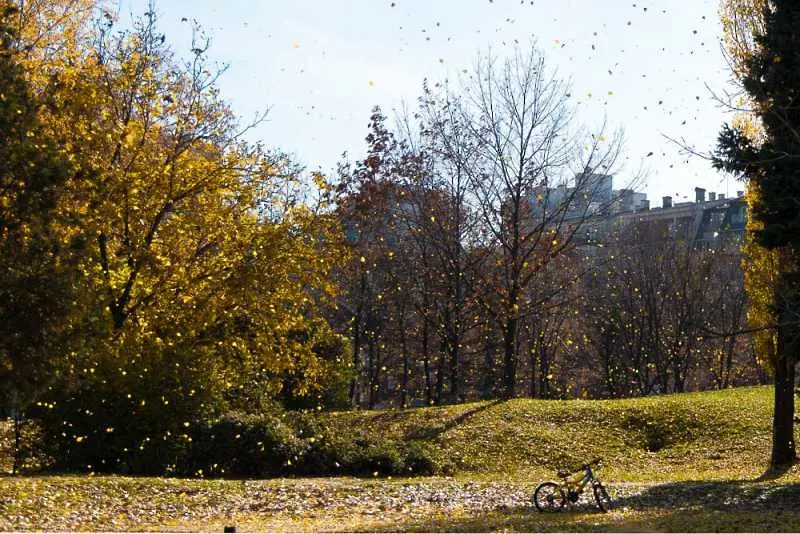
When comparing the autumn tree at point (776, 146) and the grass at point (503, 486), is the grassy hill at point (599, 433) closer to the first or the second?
the grass at point (503, 486)

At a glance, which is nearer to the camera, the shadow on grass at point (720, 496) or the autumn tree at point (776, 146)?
the autumn tree at point (776, 146)

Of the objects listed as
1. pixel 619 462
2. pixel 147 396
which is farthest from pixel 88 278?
pixel 619 462

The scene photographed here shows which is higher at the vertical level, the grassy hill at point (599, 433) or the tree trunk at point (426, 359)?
the tree trunk at point (426, 359)

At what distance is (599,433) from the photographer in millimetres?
22875

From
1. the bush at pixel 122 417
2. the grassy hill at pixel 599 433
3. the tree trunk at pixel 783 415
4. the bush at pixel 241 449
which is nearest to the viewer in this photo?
the bush at pixel 122 417

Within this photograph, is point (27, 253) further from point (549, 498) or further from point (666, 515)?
point (666, 515)

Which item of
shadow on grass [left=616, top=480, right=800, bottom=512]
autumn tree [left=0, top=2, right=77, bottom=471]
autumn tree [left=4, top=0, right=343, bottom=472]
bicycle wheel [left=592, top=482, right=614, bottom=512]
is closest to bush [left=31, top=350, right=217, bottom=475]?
autumn tree [left=4, top=0, right=343, bottom=472]

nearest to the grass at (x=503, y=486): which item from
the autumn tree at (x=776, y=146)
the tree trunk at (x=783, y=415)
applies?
the tree trunk at (x=783, y=415)

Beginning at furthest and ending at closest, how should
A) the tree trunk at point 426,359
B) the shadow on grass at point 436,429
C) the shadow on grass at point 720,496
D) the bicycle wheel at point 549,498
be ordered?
the tree trunk at point 426,359, the shadow on grass at point 436,429, the shadow on grass at point 720,496, the bicycle wheel at point 549,498

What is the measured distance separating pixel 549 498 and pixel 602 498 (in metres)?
1.34

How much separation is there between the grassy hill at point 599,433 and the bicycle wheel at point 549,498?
17.0 ft

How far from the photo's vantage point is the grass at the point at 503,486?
40.2ft

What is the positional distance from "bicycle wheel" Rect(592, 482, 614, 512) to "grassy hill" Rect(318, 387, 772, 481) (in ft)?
14.3

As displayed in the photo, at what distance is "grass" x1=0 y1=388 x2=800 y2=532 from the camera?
12.3 meters
